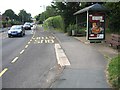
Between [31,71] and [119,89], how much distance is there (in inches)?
168

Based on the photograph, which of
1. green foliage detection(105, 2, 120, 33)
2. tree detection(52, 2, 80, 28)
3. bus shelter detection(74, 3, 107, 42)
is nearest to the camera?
bus shelter detection(74, 3, 107, 42)

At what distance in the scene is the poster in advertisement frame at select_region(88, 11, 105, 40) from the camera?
23266mm

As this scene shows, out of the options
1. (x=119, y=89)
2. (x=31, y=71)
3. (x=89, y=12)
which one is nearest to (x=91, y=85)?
(x=119, y=89)

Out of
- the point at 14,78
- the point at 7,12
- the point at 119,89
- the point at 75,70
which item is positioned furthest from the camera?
the point at 7,12

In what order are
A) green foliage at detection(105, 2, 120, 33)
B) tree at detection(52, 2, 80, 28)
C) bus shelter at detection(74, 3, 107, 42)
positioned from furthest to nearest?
1. tree at detection(52, 2, 80, 28)
2. green foliage at detection(105, 2, 120, 33)
3. bus shelter at detection(74, 3, 107, 42)

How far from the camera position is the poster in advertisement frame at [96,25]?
2327 cm

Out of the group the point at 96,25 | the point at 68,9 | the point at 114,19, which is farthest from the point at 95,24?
the point at 68,9

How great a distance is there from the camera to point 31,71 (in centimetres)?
1098

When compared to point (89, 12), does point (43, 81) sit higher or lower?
lower

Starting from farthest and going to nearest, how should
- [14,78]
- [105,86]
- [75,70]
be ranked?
[75,70] < [14,78] < [105,86]

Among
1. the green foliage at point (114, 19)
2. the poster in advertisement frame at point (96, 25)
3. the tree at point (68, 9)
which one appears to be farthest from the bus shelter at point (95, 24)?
the tree at point (68, 9)

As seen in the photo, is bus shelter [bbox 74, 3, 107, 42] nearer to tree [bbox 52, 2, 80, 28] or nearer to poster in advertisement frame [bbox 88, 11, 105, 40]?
poster in advertisement frame [bbox 88, 11, 105, 40]

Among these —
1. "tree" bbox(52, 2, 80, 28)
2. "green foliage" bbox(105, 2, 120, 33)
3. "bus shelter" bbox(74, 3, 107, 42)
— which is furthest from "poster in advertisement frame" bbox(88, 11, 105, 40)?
"tree" bbox(52, 2, 80, 28)

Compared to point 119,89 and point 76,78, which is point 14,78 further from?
point 119,89
